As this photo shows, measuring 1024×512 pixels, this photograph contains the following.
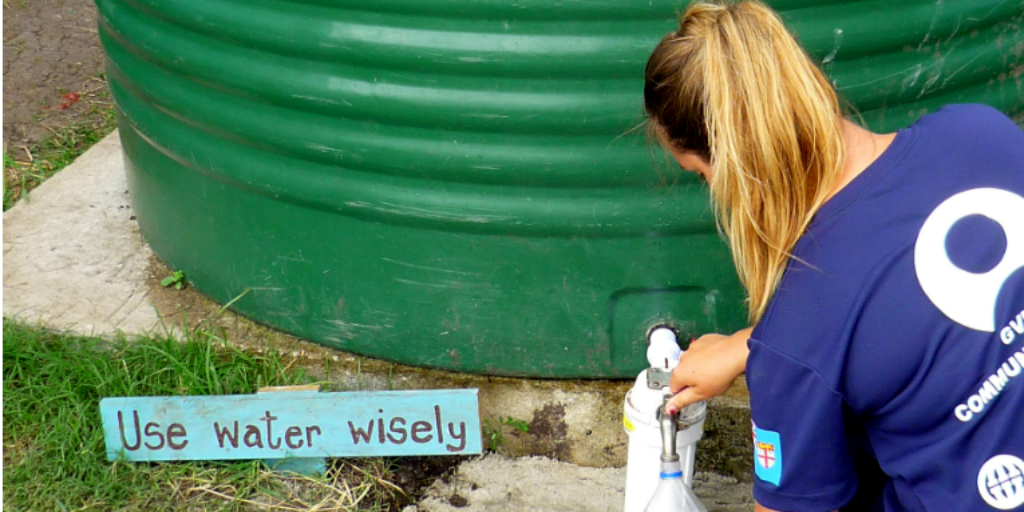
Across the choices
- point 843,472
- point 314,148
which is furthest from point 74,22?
point 843,472

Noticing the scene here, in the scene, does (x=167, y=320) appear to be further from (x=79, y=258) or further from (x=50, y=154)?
(x=50, y=154)

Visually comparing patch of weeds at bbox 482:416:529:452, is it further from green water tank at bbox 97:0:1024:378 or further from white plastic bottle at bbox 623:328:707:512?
white plastic bottle at bbox 623:328:707:512

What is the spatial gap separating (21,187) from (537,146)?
1.95 meters

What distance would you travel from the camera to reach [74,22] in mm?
4754

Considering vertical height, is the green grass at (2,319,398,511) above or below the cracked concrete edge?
below

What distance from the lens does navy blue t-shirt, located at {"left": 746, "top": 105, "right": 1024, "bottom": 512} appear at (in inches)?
48.0

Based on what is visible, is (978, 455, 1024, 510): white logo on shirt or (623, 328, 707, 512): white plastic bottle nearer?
(978, 455, 1024, 510): white logo on shirt

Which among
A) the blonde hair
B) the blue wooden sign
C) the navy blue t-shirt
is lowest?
the blue wooden sign

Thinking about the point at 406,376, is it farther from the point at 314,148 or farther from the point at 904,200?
the point at 904,200

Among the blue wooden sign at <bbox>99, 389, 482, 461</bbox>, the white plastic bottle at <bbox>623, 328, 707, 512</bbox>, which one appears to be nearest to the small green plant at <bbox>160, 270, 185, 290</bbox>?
the blue wooden sign at <bbox>99, 389, 482, 461</bbox>

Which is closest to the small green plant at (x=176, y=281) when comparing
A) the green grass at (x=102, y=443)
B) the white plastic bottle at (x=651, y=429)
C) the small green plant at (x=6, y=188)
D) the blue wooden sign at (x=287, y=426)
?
the green grass at (x=102, y=443)

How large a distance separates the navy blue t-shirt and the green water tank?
0.70m

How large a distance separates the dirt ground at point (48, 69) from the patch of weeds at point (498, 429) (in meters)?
2.16

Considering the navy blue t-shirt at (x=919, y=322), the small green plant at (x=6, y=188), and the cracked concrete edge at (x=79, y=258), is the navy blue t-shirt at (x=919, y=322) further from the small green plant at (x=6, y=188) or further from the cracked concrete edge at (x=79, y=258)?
the small green plant at (x=6, y=188)
